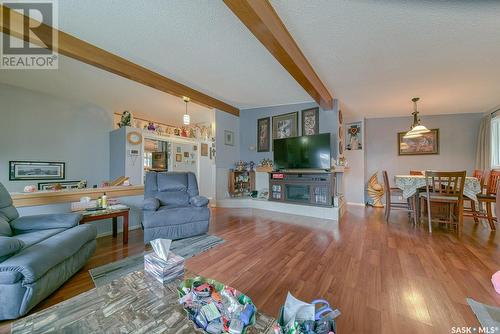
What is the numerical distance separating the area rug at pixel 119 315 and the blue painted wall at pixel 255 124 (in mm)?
3933

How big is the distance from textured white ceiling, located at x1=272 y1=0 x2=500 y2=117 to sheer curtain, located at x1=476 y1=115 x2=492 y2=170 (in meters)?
0.95

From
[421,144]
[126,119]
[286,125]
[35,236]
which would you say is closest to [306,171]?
[286,125]

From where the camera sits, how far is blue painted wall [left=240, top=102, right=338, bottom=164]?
4035 millimetres

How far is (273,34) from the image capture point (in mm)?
1819

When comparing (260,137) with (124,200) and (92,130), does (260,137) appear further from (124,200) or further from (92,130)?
(92,130)

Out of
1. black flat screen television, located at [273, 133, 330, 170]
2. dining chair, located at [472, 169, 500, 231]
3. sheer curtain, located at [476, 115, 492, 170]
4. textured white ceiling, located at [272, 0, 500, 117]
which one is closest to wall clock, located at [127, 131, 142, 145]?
black flat screen television, located at [273, 133, 330, 170]

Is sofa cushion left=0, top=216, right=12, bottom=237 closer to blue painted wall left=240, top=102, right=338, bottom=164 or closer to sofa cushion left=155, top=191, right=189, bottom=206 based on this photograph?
sofa cushion left=155, top=191, right=189, bottom=206

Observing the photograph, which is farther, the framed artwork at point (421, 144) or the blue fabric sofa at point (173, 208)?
the framed artwork at point (421, 144)

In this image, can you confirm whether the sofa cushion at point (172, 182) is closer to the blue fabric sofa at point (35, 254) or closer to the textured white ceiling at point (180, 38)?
the blue fabric sofa at point (35, 254)

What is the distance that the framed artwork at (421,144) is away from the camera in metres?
4.83

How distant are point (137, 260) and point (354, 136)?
5.63m

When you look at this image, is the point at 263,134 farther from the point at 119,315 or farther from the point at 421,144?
the point at 119,315

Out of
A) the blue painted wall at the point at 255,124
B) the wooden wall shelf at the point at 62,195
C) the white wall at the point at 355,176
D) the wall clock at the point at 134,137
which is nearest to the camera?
the wooden wall shelf at the point at 62,195

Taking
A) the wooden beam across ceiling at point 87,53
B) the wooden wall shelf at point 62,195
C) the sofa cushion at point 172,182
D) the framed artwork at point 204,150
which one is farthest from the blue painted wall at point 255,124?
the wooden wall shelf at point 62,195
